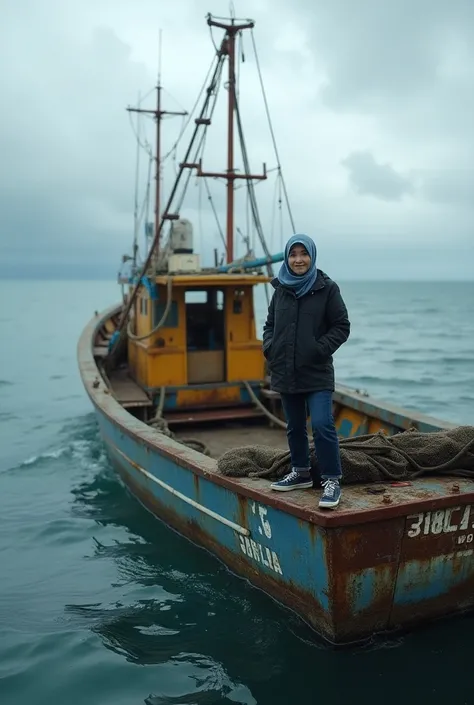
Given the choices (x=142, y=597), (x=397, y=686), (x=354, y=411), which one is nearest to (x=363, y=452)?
(x=397, y=686)

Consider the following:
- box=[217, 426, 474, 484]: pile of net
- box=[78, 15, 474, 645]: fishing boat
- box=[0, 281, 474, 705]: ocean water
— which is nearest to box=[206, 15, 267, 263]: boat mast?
box=[78, 15, 474, 645]: fishing boat

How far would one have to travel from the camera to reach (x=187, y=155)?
9070 millimetres

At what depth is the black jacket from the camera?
4445mm

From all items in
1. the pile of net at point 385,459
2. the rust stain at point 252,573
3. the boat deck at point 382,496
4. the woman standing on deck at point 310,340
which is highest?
the woman standing on deck at point 310,340

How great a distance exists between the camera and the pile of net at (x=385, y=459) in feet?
16.1

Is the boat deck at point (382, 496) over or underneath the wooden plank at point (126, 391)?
over

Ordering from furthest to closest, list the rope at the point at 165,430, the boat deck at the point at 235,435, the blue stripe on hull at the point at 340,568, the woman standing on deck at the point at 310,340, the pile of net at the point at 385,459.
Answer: the boat deck at the point at 235,435, the rope at the point at 165,430, the pile of net at the point at 385,459, the woman standing on deck at the point at 310,340, the blue stripe on hull at the point at 340,568

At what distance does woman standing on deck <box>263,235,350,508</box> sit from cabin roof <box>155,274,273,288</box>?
460cm

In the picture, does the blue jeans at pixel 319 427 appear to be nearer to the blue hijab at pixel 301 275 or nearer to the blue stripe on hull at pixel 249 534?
the blue stripe on hull at pixel 249 534

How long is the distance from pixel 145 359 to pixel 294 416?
5.50m

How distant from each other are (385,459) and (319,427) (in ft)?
2.66

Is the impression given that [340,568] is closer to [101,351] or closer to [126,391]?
[126,391]

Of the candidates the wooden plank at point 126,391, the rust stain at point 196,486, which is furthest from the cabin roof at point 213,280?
the rust stain at point 196,486

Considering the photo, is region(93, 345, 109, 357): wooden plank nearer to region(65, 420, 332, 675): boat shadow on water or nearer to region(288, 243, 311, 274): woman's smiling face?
region(65, 420, 332, 675): boat shadow on water
